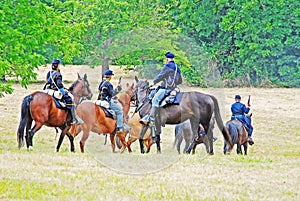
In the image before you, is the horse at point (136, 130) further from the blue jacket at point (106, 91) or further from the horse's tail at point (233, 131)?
the horse's tail at point (233, 131)

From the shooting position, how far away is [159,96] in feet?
58.2

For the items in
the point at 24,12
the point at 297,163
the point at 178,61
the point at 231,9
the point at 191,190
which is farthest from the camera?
the point at 231,9

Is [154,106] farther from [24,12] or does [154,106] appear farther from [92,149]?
[24,12]

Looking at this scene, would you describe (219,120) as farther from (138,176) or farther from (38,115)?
(138,176)

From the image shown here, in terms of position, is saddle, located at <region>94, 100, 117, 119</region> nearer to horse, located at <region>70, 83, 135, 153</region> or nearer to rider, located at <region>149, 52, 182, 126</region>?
horse, located at <region>70, 83, 135, 153</region>

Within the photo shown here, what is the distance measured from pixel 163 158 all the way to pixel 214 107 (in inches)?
116

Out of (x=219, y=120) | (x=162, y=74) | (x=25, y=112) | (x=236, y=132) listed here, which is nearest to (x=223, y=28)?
(x=236, y=132)

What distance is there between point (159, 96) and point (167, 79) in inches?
22.8

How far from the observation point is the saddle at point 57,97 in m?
18.2

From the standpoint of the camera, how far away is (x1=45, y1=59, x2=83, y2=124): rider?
17906 millimetres

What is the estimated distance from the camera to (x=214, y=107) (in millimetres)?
18922

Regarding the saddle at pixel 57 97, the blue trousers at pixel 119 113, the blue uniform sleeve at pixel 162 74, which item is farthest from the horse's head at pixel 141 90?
the blue uniform sleeve at pixel 162 74

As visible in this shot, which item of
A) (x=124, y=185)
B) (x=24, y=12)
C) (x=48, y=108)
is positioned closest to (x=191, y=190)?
(x=124, y=185)

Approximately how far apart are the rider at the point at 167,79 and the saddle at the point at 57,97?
2.27 metres
